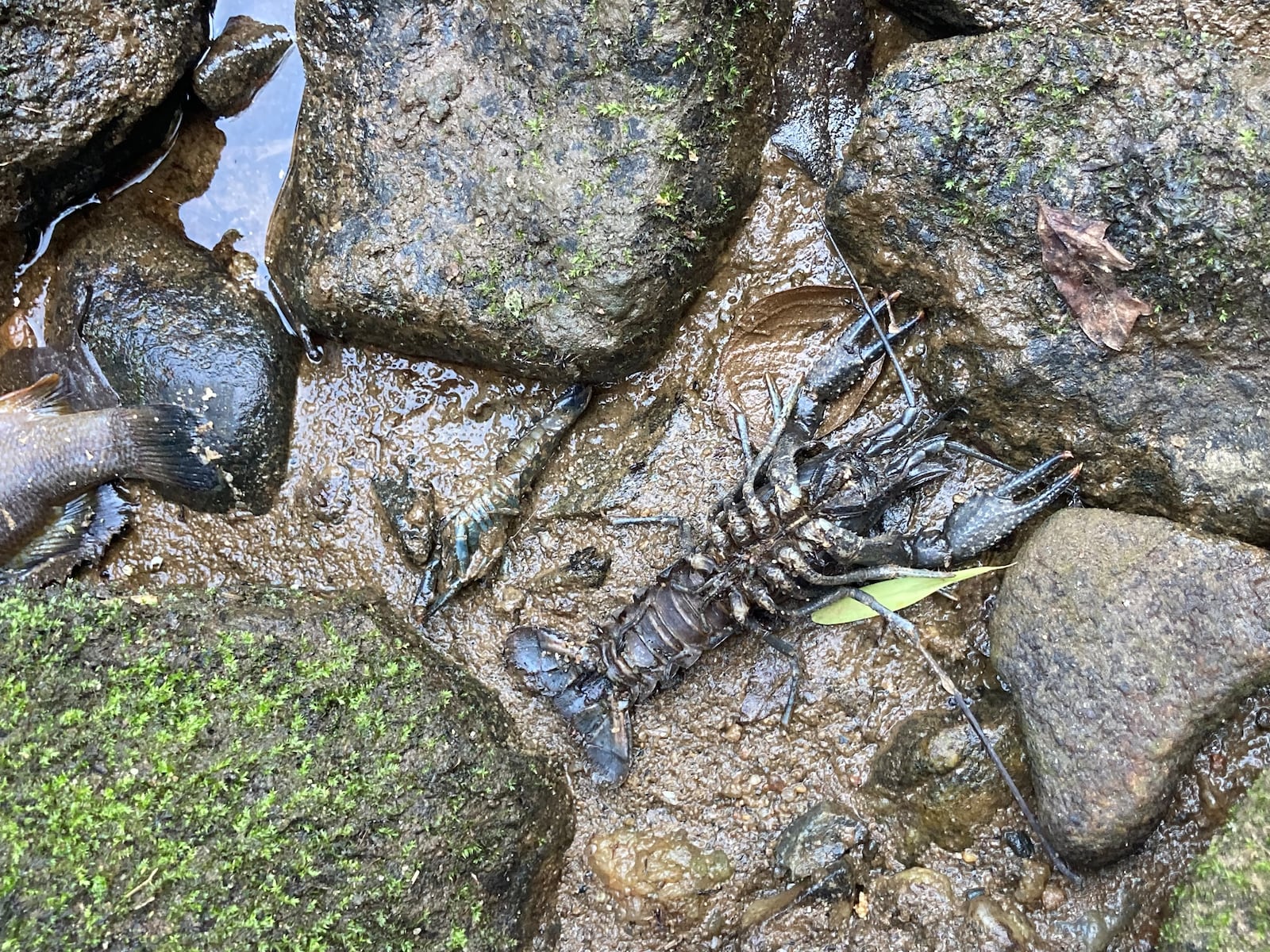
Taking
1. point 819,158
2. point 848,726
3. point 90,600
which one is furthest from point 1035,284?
point 90,600

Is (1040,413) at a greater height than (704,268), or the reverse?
(704,268)

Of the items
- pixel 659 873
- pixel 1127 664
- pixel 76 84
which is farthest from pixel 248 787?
pixel 1127 664

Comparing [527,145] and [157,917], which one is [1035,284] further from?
[157,917]

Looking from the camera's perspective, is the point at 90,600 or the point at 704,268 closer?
the point at 90,600

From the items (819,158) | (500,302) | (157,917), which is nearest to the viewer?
(157,917)

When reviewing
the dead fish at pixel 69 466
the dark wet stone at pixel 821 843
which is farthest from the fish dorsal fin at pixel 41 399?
the dark wet stone at pixel 821 843

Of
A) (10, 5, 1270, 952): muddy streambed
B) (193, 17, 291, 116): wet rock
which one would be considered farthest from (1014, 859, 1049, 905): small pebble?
(193, 17, 291, 116): wet rock

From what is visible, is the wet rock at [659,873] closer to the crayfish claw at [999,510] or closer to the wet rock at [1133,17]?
the crayfish claw at [999,510]
